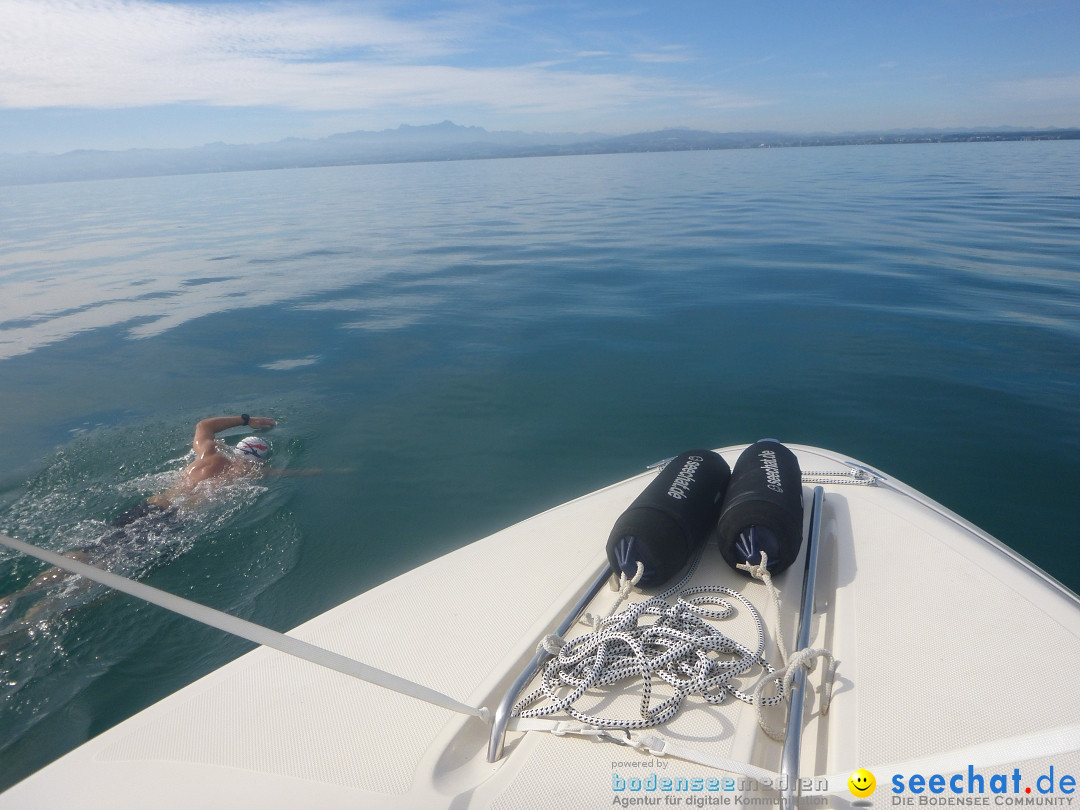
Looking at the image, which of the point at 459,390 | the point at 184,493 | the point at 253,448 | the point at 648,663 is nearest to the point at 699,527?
the point at 648,663

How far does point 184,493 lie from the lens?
446 centimetres

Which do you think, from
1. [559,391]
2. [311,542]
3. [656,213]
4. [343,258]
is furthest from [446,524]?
Result: [656,213]

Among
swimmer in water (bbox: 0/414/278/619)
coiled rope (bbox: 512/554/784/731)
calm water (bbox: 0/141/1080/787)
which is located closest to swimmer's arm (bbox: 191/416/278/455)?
swimmer in water (bbox: 0/414/278/619)

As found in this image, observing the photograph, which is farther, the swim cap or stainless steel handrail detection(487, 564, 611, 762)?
the swim cap

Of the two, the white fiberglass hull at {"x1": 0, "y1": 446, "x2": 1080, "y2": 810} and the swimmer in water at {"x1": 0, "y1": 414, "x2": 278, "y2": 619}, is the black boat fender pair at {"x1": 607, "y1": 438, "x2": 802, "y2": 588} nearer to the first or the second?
the white fiberglass hull at {"x1": 0, "y1": 446, "x2": 1080, "y2": 810}

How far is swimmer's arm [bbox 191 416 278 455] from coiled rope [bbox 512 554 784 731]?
3843 mm

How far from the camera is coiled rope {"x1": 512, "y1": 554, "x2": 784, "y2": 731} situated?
1.66m

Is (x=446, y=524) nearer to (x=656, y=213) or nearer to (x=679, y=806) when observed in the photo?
(x=679, y=806)

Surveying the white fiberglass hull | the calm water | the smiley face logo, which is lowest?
the calm water

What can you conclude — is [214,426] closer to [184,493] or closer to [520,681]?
[184,493]

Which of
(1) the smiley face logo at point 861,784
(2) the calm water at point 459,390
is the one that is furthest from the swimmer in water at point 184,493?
(1) the smiley face logo at point 861,784

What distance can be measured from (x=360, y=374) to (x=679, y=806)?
5.83m

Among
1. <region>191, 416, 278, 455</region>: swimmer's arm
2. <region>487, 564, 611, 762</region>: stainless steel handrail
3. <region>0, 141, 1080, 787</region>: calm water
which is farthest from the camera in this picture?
<region>191, 416, 278, 455</region>: swimmer's arm

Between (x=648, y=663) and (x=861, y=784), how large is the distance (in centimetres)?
54
